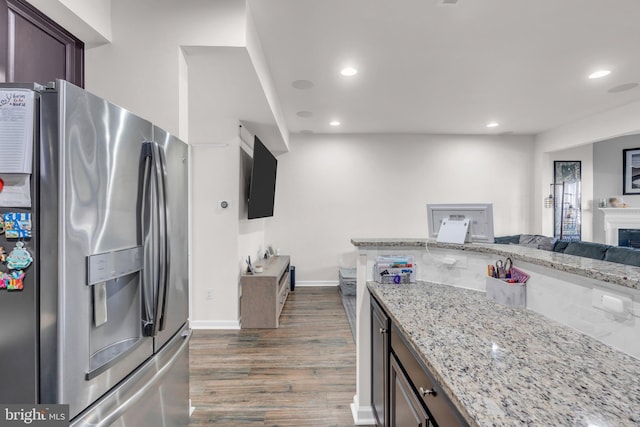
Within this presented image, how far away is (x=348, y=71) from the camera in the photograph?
301cm

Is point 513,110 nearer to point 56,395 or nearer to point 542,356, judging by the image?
point 542,356

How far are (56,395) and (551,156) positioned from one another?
23.1 feet

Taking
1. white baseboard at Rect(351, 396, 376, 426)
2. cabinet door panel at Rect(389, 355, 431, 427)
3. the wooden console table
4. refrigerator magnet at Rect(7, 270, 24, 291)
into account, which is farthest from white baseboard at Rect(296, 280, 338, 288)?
refrigerator magnet at Rect(7, 270, 24, 291)

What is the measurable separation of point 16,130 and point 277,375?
93.9 inches

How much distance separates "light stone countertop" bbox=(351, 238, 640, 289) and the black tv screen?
1.88 meters

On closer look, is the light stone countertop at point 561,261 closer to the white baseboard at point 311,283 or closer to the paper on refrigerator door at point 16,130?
the paper on refrigerator door at point 16,130

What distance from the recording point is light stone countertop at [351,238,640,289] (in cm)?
98

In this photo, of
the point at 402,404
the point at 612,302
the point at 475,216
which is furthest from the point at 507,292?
the point at 402,404

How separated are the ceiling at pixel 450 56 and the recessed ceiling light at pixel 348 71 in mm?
62

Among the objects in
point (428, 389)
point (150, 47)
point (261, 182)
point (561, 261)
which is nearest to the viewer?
point (428, 389)

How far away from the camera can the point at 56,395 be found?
912 millimetres

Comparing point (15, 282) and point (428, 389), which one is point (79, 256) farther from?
point (428, 389)

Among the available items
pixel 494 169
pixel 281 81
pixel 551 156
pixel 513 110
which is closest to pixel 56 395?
pixel 281 81

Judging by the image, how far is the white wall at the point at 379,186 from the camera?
547cm
